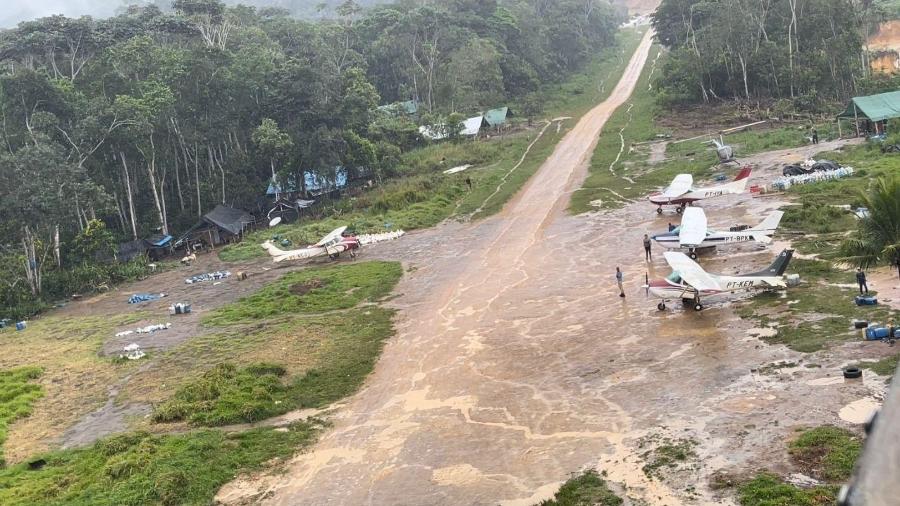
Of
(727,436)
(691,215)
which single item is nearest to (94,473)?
(727,436)

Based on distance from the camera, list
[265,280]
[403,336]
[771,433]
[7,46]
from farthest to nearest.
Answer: [7,46], [265,280], [403,336], [771,433]

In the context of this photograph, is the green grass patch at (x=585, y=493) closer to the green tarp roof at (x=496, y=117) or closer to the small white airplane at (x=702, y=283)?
the small white airplane at (x=702, y=283)

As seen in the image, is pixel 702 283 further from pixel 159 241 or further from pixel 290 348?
pixel 159 241

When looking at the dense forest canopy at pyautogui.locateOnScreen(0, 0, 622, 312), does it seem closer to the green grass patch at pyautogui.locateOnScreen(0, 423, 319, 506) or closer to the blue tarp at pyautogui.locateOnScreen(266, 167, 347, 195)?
the blue tarp at pyautogui.locateOnScreen(266, 167, 347, 195)

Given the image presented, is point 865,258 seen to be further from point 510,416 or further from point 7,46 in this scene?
point 7,46

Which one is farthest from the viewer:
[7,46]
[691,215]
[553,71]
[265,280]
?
[553,71]

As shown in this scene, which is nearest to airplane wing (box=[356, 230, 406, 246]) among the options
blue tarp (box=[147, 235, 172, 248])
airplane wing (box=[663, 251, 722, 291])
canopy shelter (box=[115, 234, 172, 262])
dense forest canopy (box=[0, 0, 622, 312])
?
dense forest canopy (box=[0, 0, 622, 312])

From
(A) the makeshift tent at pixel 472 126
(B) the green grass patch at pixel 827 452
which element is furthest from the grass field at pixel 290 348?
(A) the makeshift tent at pixel 472 126
